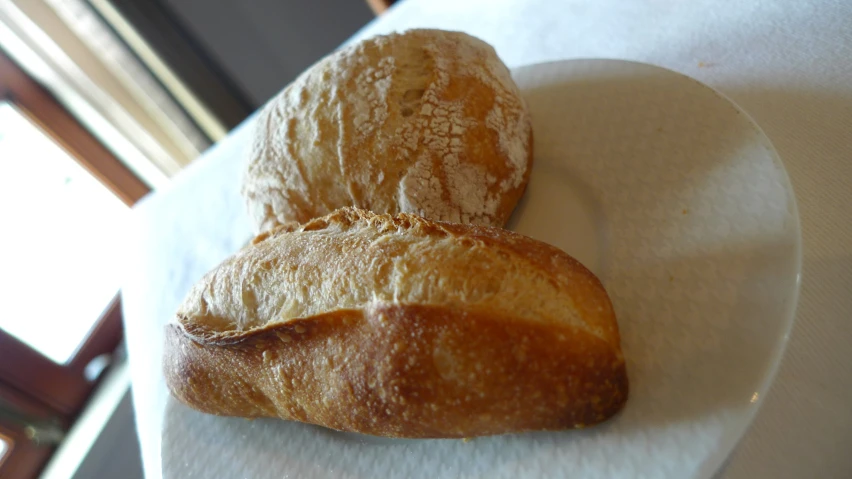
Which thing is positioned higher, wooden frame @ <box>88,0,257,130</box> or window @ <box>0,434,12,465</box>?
wooden frame @ <box>88,0,257,130</box>

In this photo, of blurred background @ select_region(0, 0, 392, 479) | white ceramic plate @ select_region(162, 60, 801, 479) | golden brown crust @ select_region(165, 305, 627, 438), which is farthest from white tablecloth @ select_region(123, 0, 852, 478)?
blurred background @ select_region(0, 0, 392, 479)

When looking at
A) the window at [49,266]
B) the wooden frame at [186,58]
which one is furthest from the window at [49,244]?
the wooden frame at [186,58]

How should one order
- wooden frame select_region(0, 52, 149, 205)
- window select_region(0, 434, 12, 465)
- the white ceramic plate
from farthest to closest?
1. wooden frame select_region(0, 52, 149, 205)
2. window select_region(0, 434, 12, 465)
3. the white ceramic plate

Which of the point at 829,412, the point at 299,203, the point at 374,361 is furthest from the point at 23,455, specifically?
the point at 829,412

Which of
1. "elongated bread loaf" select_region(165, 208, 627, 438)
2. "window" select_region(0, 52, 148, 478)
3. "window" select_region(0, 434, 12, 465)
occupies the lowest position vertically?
"window" select_region(0, 434, 12, 465)

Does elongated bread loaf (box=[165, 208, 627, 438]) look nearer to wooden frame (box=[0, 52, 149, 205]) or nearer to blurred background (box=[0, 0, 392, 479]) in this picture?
blurred background (box=[0, 0, 392, 479])

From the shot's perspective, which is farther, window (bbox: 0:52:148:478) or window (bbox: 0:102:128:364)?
window (bbox: 0:102:128:364)

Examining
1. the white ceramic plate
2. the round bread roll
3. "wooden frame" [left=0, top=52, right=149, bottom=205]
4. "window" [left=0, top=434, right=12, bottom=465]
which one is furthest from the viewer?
"wooden frame" [left=0, top=52, right=149, bottom=205]
